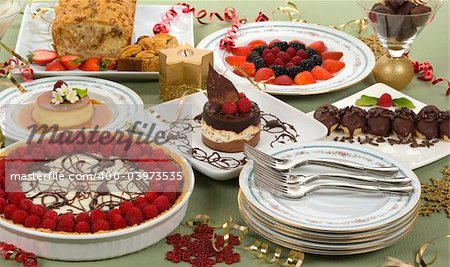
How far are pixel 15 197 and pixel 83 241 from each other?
7.1 inches

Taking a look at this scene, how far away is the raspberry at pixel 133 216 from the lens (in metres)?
1.58

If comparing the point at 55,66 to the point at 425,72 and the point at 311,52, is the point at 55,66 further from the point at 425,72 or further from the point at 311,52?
the point at 425,72

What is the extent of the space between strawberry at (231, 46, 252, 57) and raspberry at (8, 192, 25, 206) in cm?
99

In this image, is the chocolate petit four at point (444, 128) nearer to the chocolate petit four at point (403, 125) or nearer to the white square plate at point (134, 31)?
Answer: the chocolate petit four at point (403, 125)

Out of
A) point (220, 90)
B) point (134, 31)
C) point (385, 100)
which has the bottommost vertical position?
point (134, 31)

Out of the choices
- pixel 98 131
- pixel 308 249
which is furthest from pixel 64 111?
pixel 308 249

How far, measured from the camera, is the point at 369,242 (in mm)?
1579

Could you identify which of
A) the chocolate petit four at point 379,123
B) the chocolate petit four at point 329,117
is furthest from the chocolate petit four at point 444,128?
the chocolate petit four at point 329,117

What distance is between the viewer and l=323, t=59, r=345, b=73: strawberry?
2.39m

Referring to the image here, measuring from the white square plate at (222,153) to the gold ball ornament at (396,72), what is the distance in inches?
13.6

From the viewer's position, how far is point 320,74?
2.34 metres

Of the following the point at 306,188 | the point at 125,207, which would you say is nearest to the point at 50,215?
the point at 125,207

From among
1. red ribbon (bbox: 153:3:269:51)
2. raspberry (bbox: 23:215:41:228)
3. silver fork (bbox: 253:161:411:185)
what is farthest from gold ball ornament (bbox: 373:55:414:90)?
raspberry (bbox: 23:215:41:228)

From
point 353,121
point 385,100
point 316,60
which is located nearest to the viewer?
point 353,121
